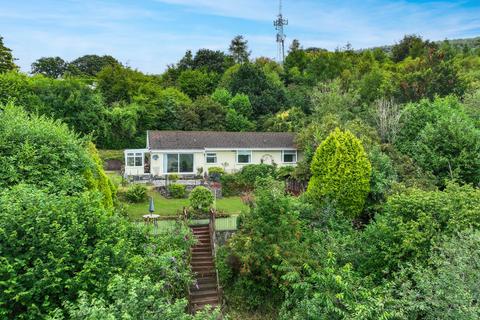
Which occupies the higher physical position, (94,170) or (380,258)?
(94,170)

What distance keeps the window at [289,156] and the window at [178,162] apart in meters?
8.31

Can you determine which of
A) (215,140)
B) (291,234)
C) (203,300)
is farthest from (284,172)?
(203,300)

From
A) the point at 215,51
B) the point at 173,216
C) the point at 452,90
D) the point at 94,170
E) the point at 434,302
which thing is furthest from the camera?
the point at 215,51

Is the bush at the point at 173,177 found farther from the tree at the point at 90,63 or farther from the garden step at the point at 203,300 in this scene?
the tree at the point at 90,63

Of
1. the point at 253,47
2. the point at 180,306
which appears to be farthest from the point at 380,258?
the point at 253,47

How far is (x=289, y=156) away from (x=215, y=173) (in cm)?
736

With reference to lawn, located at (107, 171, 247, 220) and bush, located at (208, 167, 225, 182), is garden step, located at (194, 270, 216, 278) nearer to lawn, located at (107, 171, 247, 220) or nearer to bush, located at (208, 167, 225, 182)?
lawn, located at (107, 171, 247, 220)

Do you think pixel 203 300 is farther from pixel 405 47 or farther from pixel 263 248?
pixel 405 47

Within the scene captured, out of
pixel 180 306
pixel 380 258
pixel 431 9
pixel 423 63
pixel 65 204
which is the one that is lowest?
pixel 380 258

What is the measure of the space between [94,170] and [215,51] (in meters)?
47.0

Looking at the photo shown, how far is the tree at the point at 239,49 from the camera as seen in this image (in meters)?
61.2

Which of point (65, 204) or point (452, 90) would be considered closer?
point (65, 204)

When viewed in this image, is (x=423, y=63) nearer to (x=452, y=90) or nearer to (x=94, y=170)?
(x=452, y=90)

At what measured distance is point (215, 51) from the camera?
5712 centimetres
